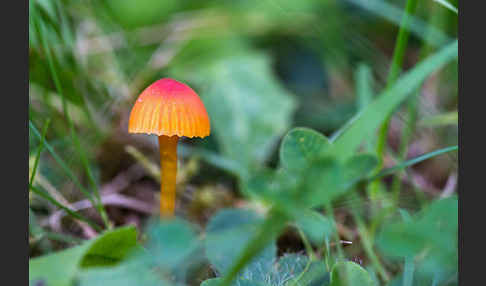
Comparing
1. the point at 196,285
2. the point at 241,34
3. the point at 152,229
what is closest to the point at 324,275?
the point at 196,285

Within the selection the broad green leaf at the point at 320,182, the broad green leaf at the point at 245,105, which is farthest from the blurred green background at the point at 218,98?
the broad green leaf at the point at 320,182

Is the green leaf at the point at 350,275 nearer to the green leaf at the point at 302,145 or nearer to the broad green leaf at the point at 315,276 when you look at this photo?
the broad green leaf at the point at 315,276

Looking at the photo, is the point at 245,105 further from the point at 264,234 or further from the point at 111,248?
the point at 264,234

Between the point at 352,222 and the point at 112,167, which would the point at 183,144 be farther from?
the point at 352,222

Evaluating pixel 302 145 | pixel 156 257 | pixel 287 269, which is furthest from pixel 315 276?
pixel 156 257

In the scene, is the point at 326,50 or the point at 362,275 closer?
the point at 362,275

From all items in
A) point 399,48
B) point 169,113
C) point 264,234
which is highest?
point 399,48

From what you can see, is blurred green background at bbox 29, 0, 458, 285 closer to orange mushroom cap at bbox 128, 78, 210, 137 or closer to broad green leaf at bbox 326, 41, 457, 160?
orange mushroom cap at bbox 128, 78, 210, 137
